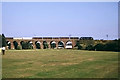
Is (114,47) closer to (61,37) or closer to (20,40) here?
(61,37)

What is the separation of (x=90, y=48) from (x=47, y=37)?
34189mm

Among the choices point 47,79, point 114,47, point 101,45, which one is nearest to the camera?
point 47,79

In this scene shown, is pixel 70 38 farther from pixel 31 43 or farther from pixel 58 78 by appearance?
pixel 58 78

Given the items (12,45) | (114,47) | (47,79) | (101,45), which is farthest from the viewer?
(12,45)

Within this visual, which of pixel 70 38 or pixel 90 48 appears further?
pixel 70 38

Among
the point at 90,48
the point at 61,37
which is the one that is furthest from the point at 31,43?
the point at 90,48

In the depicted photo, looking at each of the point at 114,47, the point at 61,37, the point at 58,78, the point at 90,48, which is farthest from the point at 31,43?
the point at 58,78

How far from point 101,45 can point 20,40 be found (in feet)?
137

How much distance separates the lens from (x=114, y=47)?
54.1 metres

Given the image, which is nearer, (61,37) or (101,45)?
(101,45)

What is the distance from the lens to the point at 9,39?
89.4 metres

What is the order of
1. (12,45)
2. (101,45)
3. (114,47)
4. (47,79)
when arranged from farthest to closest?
1. (12,45)
2. (101,45)
3. (114,47)
4. (47,79)

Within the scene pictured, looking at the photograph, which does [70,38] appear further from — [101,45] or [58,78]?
[58,78]

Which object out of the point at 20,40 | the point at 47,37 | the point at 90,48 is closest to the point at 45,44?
the point at 47,37
